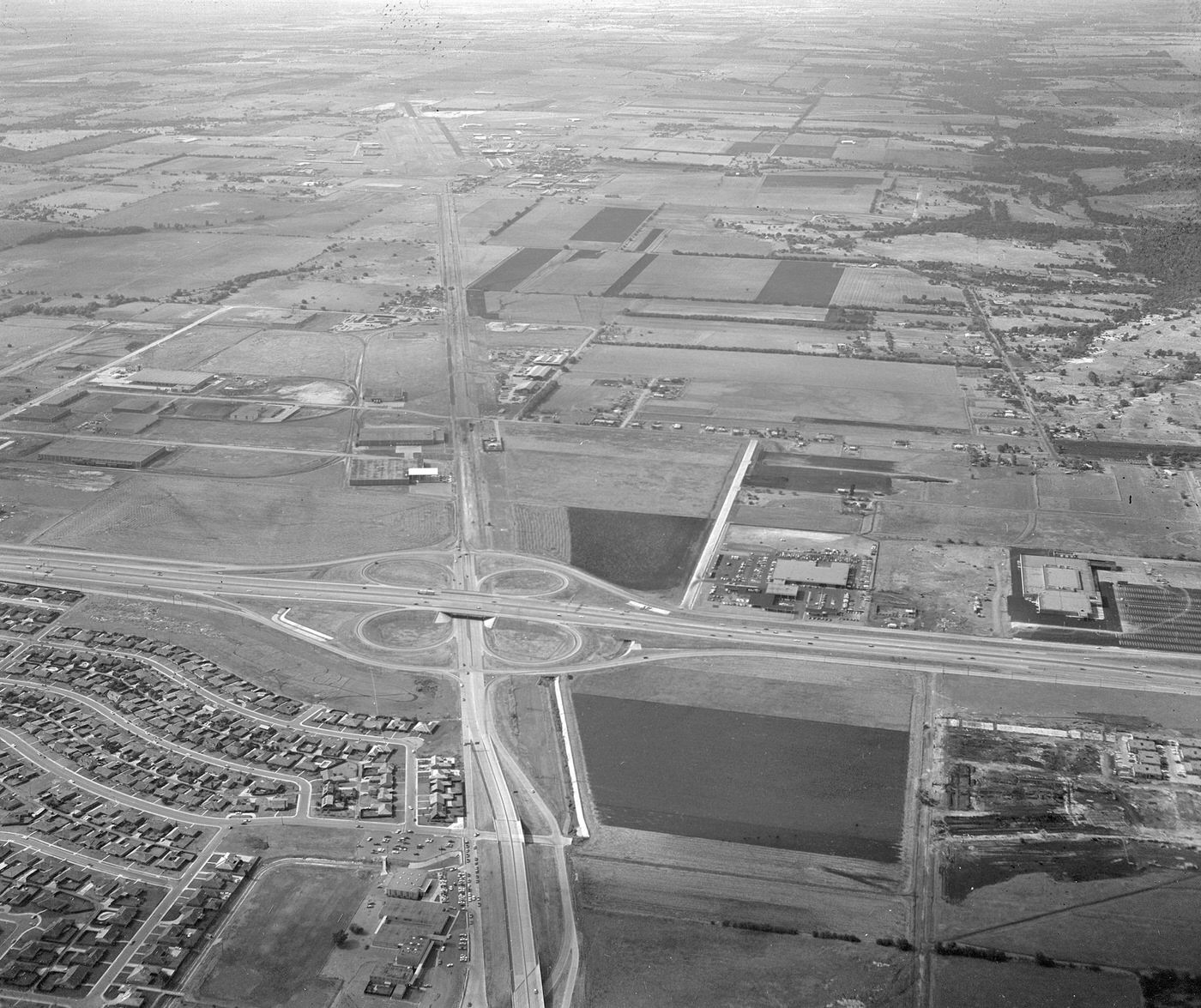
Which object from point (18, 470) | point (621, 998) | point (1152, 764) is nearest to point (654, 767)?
point (621, 998)

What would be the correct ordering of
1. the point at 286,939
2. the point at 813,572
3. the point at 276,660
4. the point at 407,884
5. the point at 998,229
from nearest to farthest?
the point at 286,939, the point at 407,884, the point at 276,660, the point at 813,572, the point at 998,229

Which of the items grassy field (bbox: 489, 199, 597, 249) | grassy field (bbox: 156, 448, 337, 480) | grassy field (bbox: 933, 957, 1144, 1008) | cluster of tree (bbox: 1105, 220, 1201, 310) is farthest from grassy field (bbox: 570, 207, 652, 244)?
grassy field (bbox: 933, 957, 1144, 1008)

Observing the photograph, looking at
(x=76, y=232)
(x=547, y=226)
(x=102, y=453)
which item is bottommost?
(x=547, y=226)

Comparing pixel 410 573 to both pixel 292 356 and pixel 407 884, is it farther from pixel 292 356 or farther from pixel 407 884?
pixel 292 356

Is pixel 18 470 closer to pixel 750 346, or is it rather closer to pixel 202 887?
pixel 202 887

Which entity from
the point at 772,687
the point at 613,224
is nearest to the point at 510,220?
the point at 613,224

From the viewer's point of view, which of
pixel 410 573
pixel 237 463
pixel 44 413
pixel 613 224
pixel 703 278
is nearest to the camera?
pixel 410 573
